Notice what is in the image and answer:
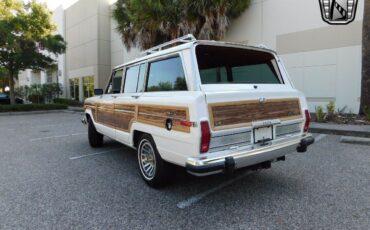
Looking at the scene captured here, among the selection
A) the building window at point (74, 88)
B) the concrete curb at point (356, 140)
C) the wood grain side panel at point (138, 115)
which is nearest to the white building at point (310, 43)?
the concrete curb at point (356, 140)

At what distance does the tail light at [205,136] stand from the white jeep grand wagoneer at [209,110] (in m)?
0.01

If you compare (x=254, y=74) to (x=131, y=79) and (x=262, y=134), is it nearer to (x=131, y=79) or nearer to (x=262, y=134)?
(x=262, y=134)

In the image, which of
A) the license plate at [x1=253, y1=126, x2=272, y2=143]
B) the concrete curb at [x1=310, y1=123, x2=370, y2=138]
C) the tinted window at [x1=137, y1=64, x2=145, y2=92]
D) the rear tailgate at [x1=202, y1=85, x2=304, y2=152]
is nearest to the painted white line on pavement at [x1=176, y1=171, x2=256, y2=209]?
the rear tailgate at [x1=202, y1=85, x2=304, y2=152]

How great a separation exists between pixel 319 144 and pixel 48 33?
20.7m

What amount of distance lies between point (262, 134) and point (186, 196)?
134 centimetres

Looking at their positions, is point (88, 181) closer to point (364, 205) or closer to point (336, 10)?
point (364, 205)

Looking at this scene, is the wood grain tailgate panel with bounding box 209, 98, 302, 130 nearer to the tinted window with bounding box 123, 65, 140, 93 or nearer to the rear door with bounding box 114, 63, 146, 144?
the rear door with bounding box 114, 63, 146, 144

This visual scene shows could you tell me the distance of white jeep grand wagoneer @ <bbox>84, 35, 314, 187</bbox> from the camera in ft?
10.3

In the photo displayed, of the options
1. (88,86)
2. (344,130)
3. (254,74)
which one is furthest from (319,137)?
(88,86)

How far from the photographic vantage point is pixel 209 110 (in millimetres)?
3125

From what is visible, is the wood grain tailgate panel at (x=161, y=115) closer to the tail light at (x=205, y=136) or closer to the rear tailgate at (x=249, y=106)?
the tail light at (x=205, y=136)

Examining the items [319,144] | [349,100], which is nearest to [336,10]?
[349,100]

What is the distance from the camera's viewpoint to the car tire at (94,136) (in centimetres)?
688

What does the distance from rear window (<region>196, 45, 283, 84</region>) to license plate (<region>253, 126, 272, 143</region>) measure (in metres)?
0.77
